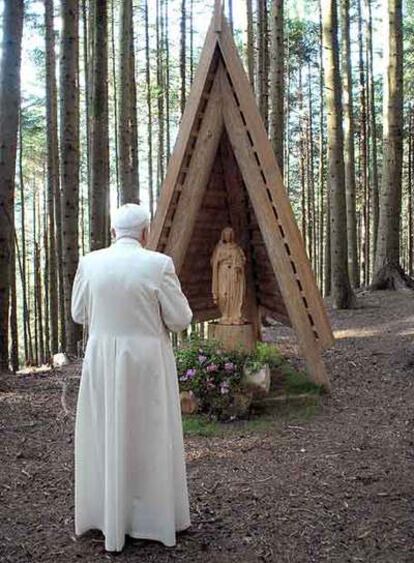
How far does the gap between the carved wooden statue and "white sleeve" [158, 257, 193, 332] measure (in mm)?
3728

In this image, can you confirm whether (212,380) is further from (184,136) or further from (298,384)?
(184,136)

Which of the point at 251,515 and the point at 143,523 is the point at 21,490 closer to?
the point at 143,523

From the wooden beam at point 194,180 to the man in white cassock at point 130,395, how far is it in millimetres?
3237

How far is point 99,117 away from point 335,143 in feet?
15.1

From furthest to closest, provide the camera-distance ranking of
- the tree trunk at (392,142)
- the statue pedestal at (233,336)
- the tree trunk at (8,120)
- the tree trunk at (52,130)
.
Result: the tree trunk at (52,130) < the tree trunk at (392,142) < the statue pedestal at (233,336) < the tree trunk at (8,120)

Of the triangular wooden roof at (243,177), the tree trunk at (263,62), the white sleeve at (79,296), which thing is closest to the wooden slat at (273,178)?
the triangular wooden roof at (243,177)

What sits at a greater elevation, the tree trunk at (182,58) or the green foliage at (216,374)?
the tree trunk at (182,58)

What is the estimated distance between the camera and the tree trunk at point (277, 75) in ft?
36.6

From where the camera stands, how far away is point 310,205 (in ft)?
89.3

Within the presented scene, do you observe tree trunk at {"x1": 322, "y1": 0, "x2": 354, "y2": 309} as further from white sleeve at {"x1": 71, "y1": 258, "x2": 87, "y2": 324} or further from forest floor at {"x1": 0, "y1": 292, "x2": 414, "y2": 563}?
white sleeve at {"x1": 71, "y1": 258, "x2": 87, "y2": 324}

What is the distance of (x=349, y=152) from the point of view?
18.1 meters

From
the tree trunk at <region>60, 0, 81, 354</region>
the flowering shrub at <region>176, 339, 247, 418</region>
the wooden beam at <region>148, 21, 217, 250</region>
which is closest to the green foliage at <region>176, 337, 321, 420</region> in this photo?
the flowering shrub at <region>176, 339, 247, 418</region>

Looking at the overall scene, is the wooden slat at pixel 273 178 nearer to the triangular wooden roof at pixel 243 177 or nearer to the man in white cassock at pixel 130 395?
the triangular wooden roof at pixel 243 177

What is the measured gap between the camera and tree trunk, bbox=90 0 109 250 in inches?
364
